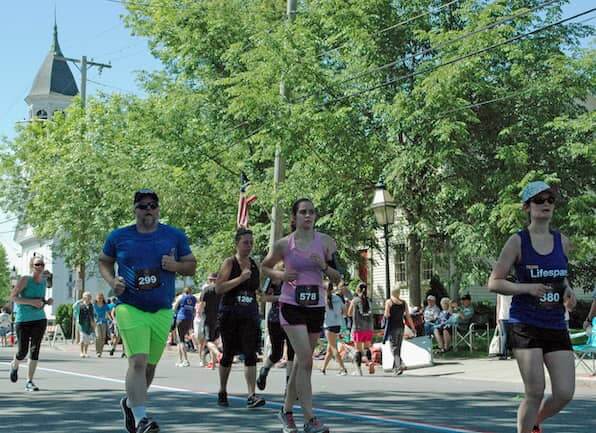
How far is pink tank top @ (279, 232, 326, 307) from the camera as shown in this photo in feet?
27.2

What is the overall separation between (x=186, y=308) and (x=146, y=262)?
14984mm

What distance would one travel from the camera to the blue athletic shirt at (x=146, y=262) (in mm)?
7641

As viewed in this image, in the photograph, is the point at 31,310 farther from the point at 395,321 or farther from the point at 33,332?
the point at 395,321

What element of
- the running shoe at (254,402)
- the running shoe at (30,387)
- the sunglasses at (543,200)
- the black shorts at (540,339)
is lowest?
the running shoe at (254,402)

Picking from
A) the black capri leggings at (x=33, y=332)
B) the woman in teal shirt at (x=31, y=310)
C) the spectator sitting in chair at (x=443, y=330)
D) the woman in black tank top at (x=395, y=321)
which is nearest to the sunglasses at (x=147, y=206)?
the woman in teal shirt at (x=31, y=310)

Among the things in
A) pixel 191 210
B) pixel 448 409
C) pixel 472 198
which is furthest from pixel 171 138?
pixel 448 409

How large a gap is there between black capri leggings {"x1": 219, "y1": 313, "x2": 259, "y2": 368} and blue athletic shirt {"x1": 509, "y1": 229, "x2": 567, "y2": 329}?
4.78 metres

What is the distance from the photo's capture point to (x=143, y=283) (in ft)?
25.0

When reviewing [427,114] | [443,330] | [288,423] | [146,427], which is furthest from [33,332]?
[443,330]

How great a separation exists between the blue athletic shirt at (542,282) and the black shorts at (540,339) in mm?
31

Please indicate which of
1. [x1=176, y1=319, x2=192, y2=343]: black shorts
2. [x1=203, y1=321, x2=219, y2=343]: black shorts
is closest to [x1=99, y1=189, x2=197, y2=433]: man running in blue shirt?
[x1=203, y1=321, x2=219, y2=343]: black shorts

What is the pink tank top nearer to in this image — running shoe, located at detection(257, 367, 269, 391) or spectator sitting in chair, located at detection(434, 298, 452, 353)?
running shoe, located at detection(257, 367, 269, 391)

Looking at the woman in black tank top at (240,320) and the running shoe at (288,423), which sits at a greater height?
the woman in black tank top at (240,320)

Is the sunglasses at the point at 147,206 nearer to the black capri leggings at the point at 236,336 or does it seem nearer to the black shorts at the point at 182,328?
the black capri leggings at the point at 236,336
